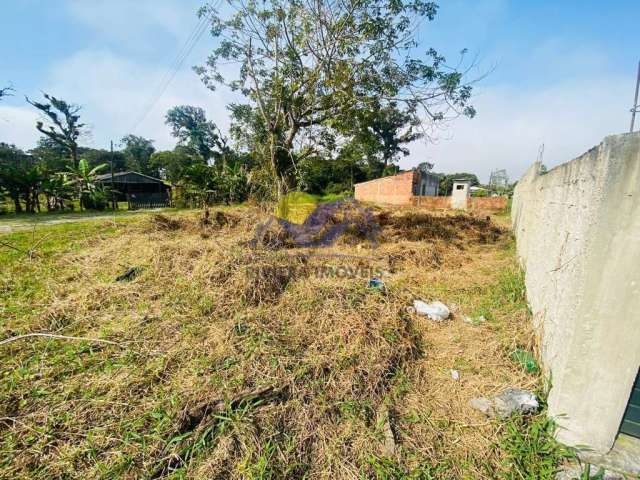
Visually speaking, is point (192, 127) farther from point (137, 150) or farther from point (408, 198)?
point (408, 198)

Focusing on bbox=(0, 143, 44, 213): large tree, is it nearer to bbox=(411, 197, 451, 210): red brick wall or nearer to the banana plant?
the banana plant

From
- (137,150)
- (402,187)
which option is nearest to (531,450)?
(402,187)

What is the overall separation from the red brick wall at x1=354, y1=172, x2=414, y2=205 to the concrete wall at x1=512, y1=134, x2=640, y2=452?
61.4ft

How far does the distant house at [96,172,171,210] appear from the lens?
18.9 m

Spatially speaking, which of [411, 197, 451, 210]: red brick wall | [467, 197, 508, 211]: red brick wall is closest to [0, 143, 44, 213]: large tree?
[411, 197, 451, 210]: red brick wall

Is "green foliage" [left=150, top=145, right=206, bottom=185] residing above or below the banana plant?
above

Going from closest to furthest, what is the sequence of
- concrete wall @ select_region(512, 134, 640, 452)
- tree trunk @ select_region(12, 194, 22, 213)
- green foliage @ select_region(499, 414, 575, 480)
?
concrete wall @ select_region(512, 134, 640, 452)
green foliage @ select_region(499, 414, 575, 480)
tree trunk @ select_region(12, 194, 22, 213)

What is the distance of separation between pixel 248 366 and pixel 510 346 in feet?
8.68

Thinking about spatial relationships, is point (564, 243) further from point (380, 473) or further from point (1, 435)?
point (1, 435)

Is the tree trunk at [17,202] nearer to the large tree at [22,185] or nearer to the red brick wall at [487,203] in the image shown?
the large tree at [22,185]

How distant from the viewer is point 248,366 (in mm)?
2236

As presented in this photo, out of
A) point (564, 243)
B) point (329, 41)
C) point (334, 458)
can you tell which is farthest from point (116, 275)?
point (329, 41)

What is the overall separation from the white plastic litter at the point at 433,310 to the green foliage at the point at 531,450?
144cm

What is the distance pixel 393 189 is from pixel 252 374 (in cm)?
2032
